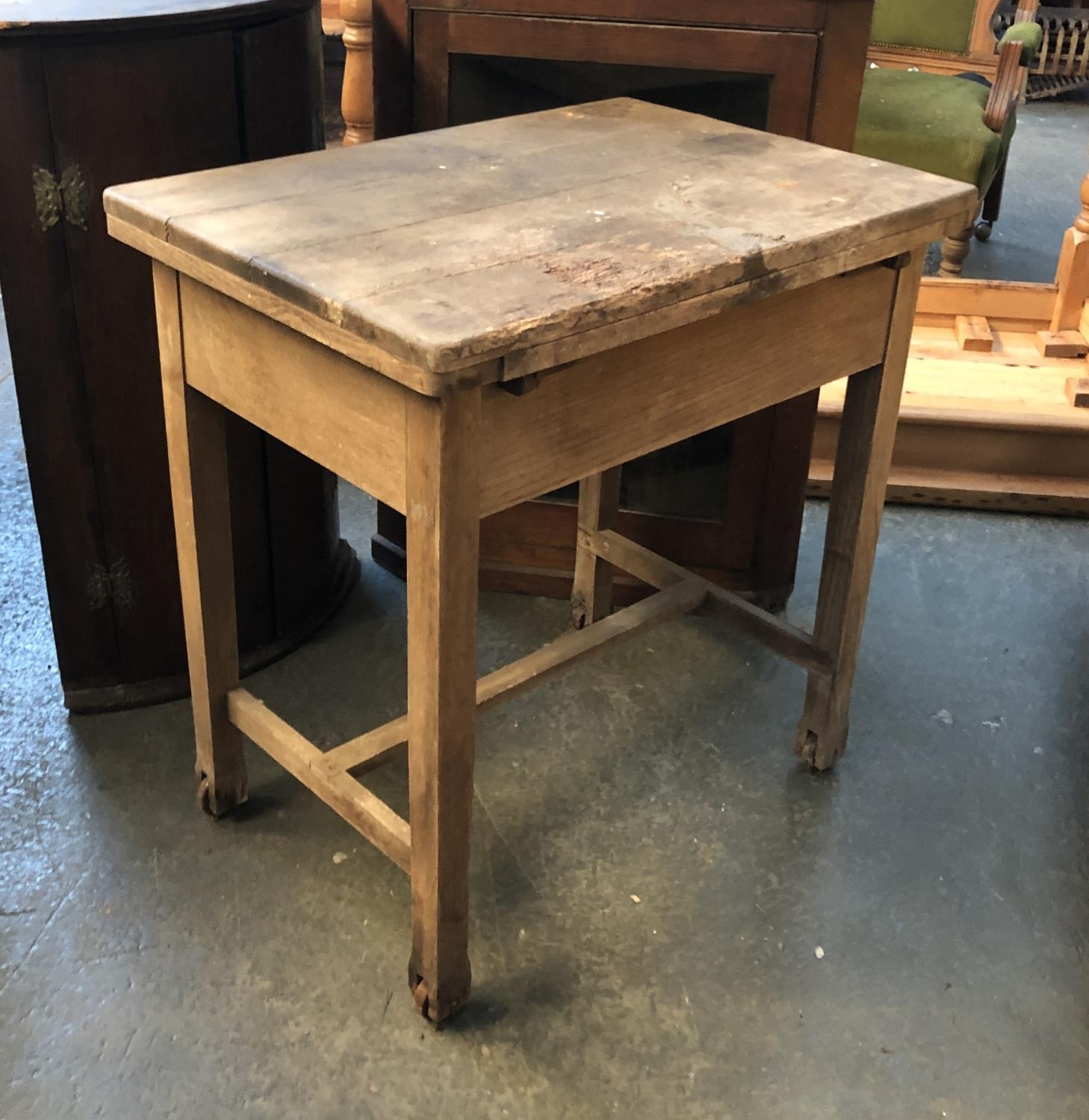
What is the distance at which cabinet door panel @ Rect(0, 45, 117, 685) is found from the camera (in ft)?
4.75

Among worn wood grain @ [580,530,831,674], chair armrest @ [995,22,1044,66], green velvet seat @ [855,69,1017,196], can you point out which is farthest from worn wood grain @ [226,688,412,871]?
chair armrest @ [995,22,1044,66]

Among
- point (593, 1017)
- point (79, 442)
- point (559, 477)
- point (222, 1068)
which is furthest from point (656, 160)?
point (222, 1068)

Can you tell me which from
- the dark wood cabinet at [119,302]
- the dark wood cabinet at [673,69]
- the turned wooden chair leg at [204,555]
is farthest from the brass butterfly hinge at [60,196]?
the dark wood cabinet at [673,69]

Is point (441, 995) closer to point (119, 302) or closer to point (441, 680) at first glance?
point (441, 680)

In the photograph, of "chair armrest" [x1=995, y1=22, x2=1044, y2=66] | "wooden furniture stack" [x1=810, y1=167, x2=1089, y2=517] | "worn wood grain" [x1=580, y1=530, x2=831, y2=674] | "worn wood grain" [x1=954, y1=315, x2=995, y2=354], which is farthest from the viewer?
"chair armrest" [x1=995, y1=22, x2=1044, y2=66]

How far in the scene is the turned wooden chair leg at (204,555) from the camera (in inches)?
53.0

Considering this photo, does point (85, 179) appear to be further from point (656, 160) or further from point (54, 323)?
point (656, 160)

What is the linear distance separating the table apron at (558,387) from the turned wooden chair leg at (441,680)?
0.03 meters

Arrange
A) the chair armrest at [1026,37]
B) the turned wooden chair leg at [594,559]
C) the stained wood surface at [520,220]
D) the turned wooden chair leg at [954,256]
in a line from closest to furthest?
the stained wood surface at [520,220] < the turned wooden chair leg at [594,559] < the turned wooden chair leg at [954,256] < the chair armrest at [1026,37]

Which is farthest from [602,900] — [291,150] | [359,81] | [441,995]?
[359,81]

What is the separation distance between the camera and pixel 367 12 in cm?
228

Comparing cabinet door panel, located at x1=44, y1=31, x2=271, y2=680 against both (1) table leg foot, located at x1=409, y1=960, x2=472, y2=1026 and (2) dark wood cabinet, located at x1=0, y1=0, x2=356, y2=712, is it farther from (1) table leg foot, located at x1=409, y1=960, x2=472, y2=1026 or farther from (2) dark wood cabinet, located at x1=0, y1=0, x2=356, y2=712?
(1) table leg foot, located at x1=409, y1=960, x2=472, y2=1026

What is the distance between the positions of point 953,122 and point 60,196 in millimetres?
2550

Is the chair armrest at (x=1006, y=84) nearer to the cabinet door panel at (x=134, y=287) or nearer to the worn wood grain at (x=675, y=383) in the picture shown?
the worn wood grain at (x=675, y=383)
